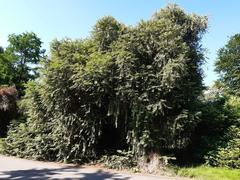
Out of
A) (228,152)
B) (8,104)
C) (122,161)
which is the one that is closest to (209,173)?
(228,152)

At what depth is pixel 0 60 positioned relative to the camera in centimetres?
3759

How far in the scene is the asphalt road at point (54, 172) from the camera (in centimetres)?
1282

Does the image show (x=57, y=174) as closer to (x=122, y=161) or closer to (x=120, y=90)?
(x=122, y=161)

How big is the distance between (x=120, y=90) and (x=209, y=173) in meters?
5.02

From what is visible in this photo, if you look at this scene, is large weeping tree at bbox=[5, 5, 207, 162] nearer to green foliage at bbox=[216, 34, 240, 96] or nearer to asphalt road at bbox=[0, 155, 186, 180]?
asphalt road at bbox=[0, 155, 186, 180]

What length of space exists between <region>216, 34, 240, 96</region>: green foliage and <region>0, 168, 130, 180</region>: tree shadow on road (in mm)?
28015

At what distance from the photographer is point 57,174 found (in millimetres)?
13375

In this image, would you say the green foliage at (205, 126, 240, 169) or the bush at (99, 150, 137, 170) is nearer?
the green foliage at (205, 126, 240, 169)

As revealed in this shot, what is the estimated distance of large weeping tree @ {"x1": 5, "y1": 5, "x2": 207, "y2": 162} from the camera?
1499cm

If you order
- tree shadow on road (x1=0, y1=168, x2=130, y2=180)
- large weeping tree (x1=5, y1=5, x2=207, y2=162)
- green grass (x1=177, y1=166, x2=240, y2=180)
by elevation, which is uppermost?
large weeping tree (x1=5, y1=5, x2=207, y2=162)

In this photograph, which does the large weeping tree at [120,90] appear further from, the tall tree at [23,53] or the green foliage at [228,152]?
the tall tree at [23,53]

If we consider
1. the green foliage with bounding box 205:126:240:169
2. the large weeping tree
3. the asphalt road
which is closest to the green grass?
the green foliage with bounding box 205:126:240:169

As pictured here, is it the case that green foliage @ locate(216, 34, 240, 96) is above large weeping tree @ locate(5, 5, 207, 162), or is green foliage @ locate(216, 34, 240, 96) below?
above

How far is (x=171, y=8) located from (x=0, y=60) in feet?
81.7
